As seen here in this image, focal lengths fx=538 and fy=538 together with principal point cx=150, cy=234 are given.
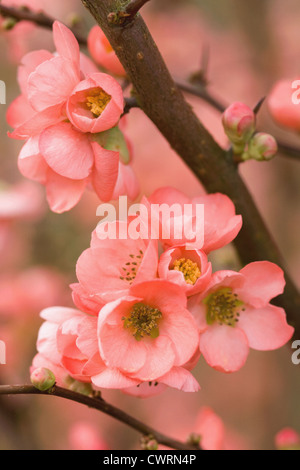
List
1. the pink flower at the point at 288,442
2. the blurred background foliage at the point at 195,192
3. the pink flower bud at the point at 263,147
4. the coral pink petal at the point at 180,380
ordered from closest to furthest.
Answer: the coral pink petal at the point at 180,380
the pink flower bud at the point at 263,147
the pink flower at the point at 288,442
the blurred background foliage at the point at 195,192

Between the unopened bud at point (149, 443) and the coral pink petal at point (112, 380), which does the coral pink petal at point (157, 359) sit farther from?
the unopened bud at point (149, 443)

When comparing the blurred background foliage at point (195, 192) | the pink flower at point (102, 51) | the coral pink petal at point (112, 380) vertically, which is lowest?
the blurred background foliage at point (195, 192)

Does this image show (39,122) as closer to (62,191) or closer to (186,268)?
(62,191)

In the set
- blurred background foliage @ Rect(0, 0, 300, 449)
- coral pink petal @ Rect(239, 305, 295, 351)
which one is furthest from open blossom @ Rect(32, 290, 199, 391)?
blurred background foliage @ Rect(0, 0, 300, 449)

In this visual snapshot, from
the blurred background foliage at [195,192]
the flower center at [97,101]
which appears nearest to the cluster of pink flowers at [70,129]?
the flower center at [97,101]

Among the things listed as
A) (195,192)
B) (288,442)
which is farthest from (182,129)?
(195,192)

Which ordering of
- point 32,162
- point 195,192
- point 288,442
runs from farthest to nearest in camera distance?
point 195,192
point 288,442
point 32,162
